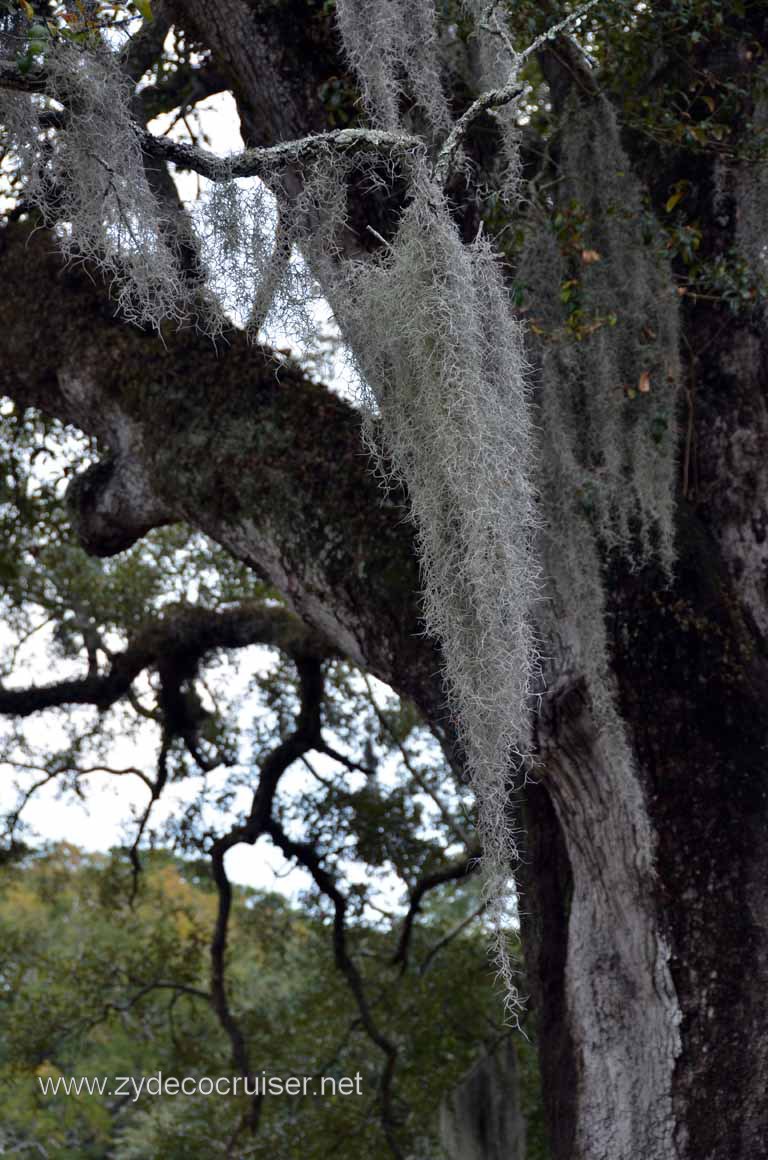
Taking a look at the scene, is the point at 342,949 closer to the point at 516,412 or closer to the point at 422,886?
the point at 422,886

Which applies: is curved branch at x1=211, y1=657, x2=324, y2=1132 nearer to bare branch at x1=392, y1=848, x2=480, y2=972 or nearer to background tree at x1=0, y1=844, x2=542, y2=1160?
background tree at x1=0, y1=844, x2=542, y2=1160

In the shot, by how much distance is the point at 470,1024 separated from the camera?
623 cm

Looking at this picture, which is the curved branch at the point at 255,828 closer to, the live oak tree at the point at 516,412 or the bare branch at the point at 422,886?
the bare branch at the point at 422,886

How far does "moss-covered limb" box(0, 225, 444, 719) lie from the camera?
321cm

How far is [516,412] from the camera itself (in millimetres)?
2449

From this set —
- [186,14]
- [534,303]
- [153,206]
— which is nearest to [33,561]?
[186,14]

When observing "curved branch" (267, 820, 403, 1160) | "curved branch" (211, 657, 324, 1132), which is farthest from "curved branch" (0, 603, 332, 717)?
"curved branch" (267, 820, 403, 1160)

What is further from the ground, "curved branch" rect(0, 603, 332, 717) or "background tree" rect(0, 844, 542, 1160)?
"curved branch" rect(0, 603, 332, 717)

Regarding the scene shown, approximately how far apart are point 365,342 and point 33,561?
15.7ft

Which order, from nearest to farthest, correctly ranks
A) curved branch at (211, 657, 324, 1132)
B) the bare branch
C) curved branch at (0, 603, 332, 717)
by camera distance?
curved branch at (211, 657, 324, 1132) < curved branch at (0, 603, 332, 717) < the bare branch

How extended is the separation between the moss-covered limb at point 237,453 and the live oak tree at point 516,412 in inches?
0.4

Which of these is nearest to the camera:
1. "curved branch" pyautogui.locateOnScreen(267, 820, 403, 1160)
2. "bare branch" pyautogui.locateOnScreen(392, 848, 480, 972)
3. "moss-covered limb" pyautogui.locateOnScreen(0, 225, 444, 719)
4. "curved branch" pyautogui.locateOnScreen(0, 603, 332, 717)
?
"moss-covered limb" pyautogui.locateOnScreen(0, 225, 444, 719)

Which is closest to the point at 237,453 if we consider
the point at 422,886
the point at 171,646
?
the point at 171,646

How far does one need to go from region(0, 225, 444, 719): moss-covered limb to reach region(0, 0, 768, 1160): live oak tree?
0.03ft
